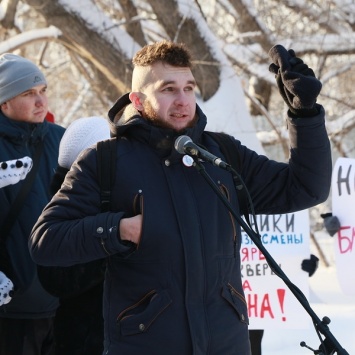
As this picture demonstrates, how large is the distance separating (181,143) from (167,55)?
389 millimetres

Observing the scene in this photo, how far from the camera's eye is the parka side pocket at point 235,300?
10.4 feet

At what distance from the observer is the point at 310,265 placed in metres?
6.10

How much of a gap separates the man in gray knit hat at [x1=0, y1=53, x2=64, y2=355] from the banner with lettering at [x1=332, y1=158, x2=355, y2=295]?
2273 millimetres

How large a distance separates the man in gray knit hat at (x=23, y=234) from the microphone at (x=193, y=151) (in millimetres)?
1291

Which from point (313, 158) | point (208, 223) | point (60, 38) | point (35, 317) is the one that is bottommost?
point (35, 317)

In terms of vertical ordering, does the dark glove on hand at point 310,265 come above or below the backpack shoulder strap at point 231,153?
below

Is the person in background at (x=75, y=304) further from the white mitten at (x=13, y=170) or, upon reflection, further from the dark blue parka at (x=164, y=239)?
the dark blue parka at (x=164, y=239)

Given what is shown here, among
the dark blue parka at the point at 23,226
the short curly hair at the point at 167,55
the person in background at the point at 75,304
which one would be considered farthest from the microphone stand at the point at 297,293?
the dark blue parka at the point at 23,226

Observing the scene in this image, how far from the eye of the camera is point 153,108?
3293mm

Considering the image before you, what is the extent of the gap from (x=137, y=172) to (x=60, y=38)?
725 centimetres

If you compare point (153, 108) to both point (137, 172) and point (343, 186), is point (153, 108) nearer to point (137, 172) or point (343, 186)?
point (137, 172)

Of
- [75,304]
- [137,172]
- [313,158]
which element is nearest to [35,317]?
[75,304]

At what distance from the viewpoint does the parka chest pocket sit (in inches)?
121

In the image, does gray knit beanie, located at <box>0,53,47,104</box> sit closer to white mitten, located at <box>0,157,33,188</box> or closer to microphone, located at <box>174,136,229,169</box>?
white mitten, located at <box>0,157,33,188</box>
